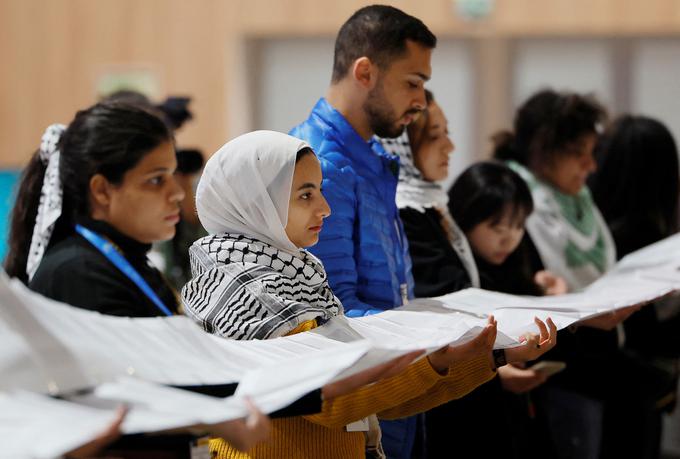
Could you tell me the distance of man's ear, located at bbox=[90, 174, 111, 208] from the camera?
231cm

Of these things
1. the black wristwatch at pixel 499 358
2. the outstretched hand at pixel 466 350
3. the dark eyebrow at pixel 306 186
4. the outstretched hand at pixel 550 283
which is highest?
the dark eyebrow at pixel 306 186

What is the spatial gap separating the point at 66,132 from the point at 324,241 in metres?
0.61

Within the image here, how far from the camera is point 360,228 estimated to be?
229 cm

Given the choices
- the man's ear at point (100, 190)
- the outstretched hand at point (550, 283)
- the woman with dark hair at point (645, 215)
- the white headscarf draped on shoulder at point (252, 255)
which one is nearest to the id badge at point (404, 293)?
the white headscarf draped on shoulder at point (252, 255)

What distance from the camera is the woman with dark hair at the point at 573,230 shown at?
333cm

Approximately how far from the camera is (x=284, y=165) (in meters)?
1.89

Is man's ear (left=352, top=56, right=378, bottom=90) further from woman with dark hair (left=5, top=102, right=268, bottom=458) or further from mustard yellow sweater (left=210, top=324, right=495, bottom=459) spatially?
mustard yellow sweater (left=210, top=324, right=495, bottom=459)

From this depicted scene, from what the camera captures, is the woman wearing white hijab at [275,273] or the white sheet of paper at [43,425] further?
the woman wearing white hijab at [275,273]

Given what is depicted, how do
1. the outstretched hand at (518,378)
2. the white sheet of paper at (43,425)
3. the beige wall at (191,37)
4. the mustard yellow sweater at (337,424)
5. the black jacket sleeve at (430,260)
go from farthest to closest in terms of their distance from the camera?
the beige wall at (191,37), the outstretched hand at (518,378), the black jacket sleeve at (430,260), the mustard yellow sweater at (337,424), the white sheet of paper at (43,425)

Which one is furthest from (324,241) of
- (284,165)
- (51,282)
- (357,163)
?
(51,282)

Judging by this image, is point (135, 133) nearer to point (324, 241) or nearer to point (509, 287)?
point (324, 241)

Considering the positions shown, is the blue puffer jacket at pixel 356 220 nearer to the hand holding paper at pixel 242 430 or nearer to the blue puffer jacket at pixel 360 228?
the blue puffer jacket at pixel 360 228

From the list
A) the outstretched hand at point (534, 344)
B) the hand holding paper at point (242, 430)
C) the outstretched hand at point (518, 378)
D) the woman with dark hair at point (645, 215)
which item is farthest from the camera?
the woman with dark hair at point (645, 215)

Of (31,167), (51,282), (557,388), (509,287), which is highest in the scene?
(31,167)
